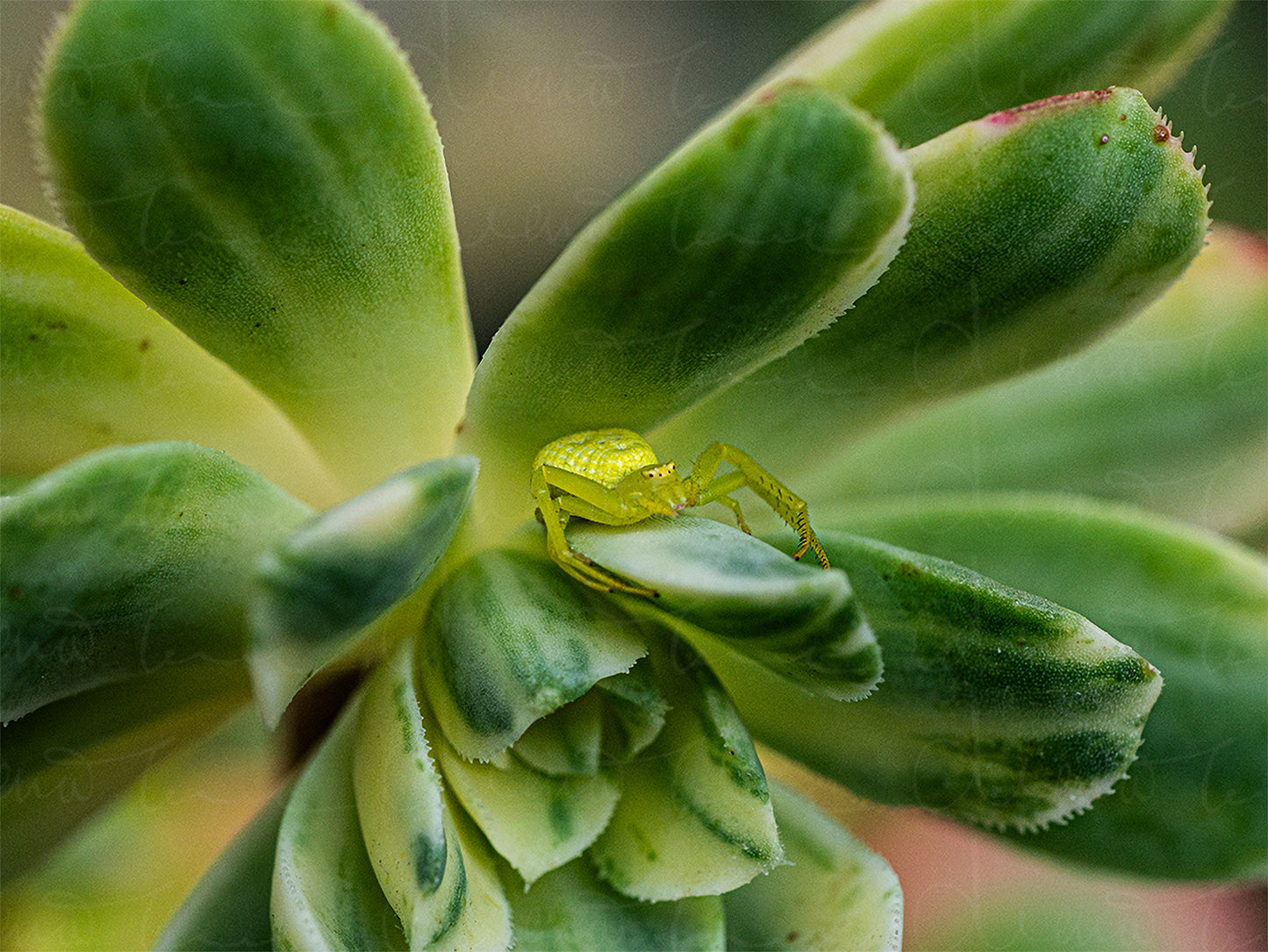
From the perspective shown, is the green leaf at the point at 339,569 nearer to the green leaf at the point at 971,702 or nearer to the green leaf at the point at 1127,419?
the green leaf at the point at 971,702

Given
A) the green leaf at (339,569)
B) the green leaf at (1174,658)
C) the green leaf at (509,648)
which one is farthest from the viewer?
the green leaf at (1174,658)

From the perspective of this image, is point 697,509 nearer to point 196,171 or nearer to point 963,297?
point 963,297

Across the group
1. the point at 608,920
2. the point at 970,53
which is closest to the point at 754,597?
the point at 608,920

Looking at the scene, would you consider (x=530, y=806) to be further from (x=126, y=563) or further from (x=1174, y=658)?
(x=1174, y=658)

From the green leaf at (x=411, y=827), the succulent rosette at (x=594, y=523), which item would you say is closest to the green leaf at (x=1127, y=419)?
the succulent rosette at (x=594, y=523)

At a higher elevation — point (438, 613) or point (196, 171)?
point (196, 171)

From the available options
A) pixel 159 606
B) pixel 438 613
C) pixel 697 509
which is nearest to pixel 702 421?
pixel 697 509
